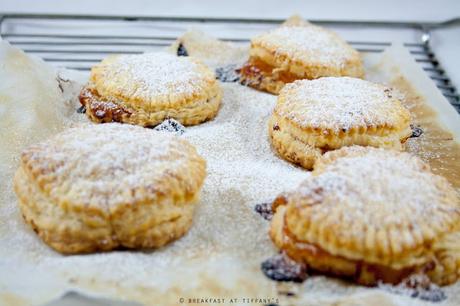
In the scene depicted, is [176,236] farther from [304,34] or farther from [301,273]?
[304,34]

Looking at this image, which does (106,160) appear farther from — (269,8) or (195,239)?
(269,8)

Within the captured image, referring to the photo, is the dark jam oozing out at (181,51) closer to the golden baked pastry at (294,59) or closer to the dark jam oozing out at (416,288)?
the golden baked pastry at (294,59)

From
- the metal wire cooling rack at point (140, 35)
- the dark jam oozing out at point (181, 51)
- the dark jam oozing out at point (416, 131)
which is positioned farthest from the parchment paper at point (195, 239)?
the metal wire cooling rack at point (140, 35)

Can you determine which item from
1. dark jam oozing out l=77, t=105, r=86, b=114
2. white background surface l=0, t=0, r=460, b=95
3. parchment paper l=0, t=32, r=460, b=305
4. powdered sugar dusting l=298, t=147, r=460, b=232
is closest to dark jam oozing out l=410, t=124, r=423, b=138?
parchment paper l=0, t=32, r=460, b=305

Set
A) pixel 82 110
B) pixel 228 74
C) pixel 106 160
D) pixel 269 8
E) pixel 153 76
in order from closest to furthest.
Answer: pixel 106 160, pixel 153 76, pixel 82 110, pixel 228 74, pixel 269 8

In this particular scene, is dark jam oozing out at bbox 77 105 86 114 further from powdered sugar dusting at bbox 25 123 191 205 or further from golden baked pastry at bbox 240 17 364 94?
golden baked pastry at bbox 240 17 364 94

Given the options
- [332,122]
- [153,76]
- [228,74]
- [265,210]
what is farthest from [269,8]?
[265,210]
